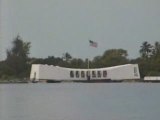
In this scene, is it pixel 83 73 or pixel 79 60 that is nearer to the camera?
pixel 83 73

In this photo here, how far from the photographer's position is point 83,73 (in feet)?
327

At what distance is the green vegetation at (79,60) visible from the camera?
96750 millimetres

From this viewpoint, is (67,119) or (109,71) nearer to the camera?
(67,119)

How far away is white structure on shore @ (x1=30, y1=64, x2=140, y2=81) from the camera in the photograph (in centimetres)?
9506

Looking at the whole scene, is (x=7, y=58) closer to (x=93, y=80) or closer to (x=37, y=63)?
(x=37, y=63)

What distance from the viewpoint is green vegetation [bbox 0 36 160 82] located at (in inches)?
3809

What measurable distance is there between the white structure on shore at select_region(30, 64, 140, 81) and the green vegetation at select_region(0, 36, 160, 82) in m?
2.49

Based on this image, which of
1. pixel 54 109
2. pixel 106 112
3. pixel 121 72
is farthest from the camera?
pixel 121 72

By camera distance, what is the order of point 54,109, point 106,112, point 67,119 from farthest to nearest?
point 54,109 → point 106,112 → point 67,119

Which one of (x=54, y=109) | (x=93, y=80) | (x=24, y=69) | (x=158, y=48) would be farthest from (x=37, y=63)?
(x=54, y=109)

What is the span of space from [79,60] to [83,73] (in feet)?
20.9

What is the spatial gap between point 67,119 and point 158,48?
281 feet

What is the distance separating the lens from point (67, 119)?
19.9 meters

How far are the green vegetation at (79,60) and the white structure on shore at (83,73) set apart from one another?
2.49m
